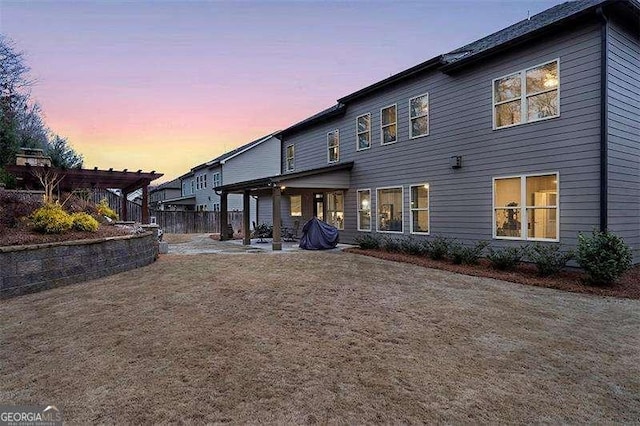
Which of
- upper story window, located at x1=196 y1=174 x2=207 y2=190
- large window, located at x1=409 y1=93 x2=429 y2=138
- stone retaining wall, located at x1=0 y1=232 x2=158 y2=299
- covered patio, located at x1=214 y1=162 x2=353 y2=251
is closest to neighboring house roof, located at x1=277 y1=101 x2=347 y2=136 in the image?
covered patio, located at x1=214 y1=162 x2=353 y2=251

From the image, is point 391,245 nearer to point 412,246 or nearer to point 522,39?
point 412,246

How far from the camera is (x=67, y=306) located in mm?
5270

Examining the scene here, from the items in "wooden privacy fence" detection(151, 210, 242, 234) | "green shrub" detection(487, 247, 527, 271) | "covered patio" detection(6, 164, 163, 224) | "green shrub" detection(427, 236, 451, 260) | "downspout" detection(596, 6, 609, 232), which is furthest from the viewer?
"wooden privacy fence" detection(151, 210, 242, 234)

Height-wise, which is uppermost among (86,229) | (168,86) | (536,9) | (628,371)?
(536,9)

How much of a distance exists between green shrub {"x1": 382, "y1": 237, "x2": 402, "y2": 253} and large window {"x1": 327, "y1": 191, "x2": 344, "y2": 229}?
123 inches

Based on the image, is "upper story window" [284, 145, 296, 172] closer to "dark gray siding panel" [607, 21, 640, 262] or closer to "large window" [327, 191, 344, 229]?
"large window" [327, 191, 344, 229]

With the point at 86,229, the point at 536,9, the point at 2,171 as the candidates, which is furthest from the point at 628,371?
the point at 2,171

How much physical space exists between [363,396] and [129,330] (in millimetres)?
3030

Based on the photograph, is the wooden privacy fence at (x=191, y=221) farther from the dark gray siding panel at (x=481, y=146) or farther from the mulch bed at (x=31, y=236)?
the mulch bed at (x=31, y=236)

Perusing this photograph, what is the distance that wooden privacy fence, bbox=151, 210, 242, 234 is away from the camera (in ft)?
76.9

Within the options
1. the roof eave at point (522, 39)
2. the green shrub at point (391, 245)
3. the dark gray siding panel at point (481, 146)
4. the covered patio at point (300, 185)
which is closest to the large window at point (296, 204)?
the covered patio at point (300, 185)

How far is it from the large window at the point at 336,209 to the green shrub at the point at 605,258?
940cm

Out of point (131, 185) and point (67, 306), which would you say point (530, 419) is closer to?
point (67, 306)

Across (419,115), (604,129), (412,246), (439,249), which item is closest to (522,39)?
(604,129)
